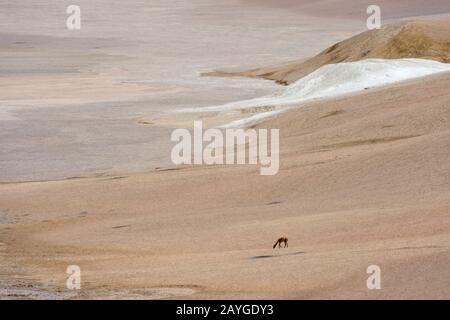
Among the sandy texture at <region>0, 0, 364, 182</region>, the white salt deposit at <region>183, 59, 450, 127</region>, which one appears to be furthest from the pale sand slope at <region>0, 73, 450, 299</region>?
the white salt deposit at <region>183, 59, 450, 127</region>

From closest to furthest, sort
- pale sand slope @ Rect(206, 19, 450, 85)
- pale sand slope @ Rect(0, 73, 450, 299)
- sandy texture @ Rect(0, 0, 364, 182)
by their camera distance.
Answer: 1. pale sand slope @ Rect(0, 73, 450, 299)
2. sandy texture @ Rect(0, 0, 364, 182)
3. pale sand slope @ Rect(206, 19, 450, 85)

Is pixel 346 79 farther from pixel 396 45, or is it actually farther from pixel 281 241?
pixel 281 241

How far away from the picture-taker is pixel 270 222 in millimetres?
9609

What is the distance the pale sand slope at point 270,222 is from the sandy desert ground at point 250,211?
0.7 inches

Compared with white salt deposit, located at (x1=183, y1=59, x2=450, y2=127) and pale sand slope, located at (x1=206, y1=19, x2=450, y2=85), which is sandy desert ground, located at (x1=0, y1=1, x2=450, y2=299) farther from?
pale sand slope, located at (x1=206, y1=19, x2=450, y2=85)

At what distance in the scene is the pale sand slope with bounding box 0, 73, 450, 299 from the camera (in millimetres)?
6996

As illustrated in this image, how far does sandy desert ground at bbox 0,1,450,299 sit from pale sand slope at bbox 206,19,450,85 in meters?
7.50

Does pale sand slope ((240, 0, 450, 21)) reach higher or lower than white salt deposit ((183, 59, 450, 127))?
higher

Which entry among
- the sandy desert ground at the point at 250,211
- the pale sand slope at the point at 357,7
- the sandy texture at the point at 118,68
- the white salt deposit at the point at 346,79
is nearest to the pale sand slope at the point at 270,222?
the sandy desert ground at the point at 250,211

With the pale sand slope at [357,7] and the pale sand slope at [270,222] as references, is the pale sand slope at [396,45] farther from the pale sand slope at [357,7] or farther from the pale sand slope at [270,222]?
the pale sand slope at [357,7]

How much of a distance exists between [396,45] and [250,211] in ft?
52.9
